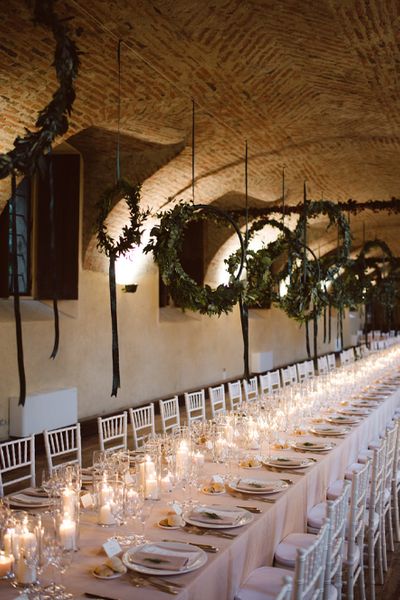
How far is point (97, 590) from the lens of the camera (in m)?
2.83

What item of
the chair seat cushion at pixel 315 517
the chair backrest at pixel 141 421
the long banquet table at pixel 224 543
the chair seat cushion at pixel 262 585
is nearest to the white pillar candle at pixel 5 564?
the long banquet table at pixel 224 543

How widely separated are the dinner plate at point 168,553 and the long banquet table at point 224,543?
3cm

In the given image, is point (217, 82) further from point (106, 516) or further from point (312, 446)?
point (106, 516)

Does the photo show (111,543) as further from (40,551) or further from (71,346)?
(71,346)

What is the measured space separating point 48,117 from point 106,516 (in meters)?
2.25

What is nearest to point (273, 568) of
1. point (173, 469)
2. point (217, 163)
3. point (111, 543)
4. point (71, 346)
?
point (173, 469)

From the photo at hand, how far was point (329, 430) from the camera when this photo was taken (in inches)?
247

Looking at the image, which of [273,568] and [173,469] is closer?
[273,568]

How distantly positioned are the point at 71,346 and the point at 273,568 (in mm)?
6628

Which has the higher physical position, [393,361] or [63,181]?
[63,181]

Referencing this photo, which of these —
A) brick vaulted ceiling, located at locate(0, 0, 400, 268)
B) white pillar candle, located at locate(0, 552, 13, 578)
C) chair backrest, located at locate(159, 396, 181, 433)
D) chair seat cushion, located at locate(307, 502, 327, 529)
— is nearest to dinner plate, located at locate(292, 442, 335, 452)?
chair seat cushion, located at locate(307, 502, 327, 529)

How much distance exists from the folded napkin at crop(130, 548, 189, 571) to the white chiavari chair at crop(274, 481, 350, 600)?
80 centimetres

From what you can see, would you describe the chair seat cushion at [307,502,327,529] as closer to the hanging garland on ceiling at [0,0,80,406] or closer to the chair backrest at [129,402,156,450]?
the chair backrest at [129,402,156,450]

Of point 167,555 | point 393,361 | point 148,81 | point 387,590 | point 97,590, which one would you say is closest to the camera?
point 97,590
